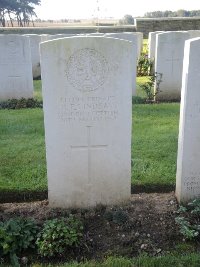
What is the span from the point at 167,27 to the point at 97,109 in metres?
19.7

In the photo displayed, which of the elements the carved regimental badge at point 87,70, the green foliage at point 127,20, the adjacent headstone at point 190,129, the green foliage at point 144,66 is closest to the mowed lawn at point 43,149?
the adjacent headstone at point 190,129

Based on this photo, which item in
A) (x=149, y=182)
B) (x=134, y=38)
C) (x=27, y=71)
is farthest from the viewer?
(x=134, y=38)

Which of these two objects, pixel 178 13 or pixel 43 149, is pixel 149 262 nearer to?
pixel 43 149

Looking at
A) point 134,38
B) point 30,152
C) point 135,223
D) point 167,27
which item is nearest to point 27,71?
point 134,38

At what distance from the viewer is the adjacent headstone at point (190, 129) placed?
3.62 metres

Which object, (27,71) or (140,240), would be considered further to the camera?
(27,71)

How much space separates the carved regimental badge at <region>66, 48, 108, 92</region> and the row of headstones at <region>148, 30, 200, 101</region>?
214 inches

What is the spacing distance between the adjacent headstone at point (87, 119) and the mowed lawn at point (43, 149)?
616 mm

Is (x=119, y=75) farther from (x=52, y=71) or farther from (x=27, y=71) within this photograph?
(x=27, y=71)

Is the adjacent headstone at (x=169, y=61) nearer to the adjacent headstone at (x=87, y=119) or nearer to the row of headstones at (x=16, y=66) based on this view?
the row of headstones at (x=16, y=66)

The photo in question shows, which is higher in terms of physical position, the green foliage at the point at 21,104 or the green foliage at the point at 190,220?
the green foliage at the point at 21,104

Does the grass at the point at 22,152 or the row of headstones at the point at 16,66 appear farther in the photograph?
the row of headstones at the point at 16,66

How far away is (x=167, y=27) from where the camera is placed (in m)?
22.0

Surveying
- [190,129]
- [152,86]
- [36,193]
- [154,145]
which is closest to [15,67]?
[152,86]
